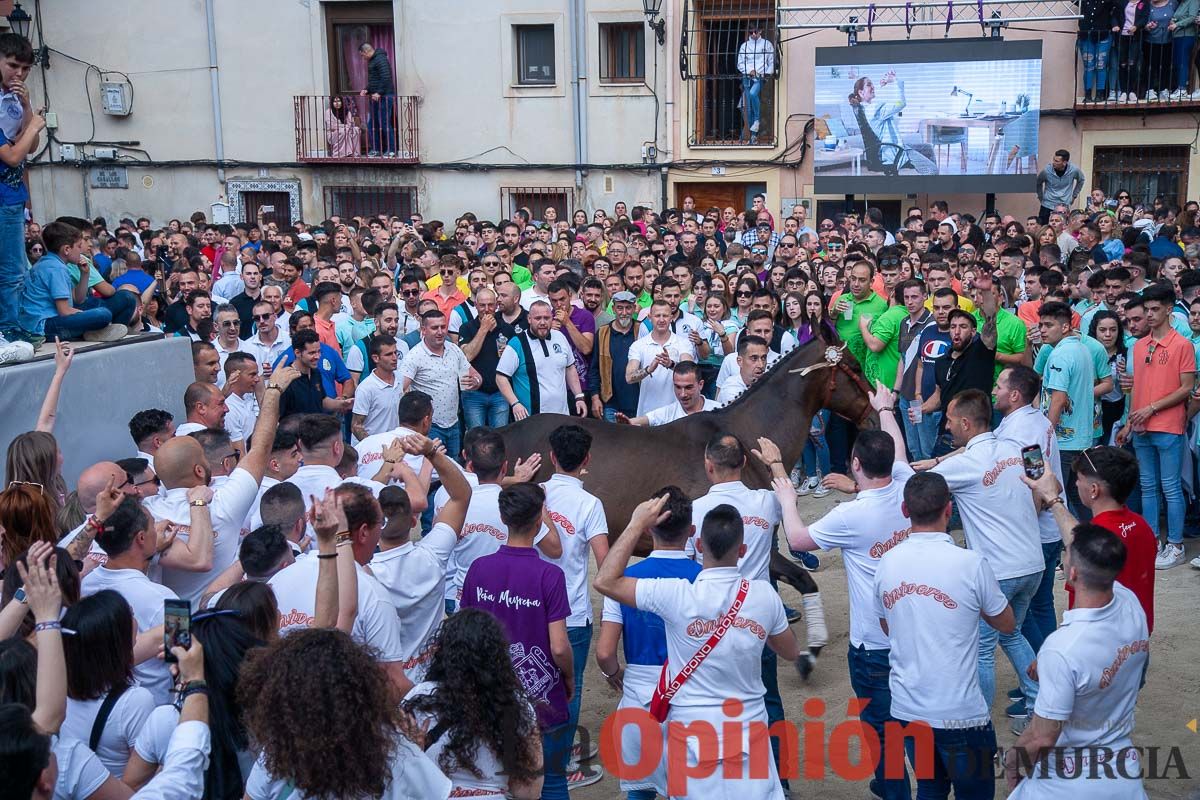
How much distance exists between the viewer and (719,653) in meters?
4.45

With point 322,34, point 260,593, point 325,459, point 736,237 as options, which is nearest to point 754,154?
point 736,237

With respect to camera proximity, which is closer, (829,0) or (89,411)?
(89,411)

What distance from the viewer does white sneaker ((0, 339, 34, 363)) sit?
7465 mm

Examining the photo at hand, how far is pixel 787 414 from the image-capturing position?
27.6 ft

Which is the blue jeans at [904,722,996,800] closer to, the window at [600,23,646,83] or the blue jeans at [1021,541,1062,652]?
the blue jeans at [1021,541,1062,652]

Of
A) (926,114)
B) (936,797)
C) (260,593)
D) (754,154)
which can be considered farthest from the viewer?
(754,154)

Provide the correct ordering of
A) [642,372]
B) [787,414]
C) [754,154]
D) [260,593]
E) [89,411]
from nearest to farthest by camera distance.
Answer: [260,593], [89,411], [787,414], [642,372], [754,154]

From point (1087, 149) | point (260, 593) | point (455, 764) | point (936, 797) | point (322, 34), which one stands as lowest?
point (936, 797)

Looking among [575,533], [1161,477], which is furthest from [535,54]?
[575,533]

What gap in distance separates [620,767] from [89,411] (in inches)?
186

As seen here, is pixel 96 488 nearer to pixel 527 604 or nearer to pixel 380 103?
pixel 527 604

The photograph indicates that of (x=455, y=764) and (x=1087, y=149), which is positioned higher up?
(x=1087, y=149)

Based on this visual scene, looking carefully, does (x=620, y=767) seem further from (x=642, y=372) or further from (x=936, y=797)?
(x=642, y=372)

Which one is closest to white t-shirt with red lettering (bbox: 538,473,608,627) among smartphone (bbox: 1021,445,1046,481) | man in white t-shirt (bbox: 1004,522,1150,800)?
smartphone (bbox: 1021,445,1046,481)
